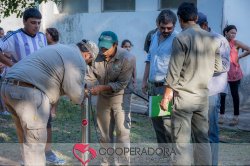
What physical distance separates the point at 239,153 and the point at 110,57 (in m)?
2.41

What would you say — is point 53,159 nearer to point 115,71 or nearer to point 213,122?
point 115,71

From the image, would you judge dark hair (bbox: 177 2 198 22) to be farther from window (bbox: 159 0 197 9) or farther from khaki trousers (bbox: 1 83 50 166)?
window (bbox: 159 0 197 9)

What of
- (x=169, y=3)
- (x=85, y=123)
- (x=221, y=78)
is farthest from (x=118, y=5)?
(x=85, y=123)

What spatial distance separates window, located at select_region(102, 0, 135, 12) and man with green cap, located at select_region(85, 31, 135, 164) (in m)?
7.45

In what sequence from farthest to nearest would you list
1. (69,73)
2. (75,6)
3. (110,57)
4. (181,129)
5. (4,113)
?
1. (75,6)
2. (4,113)
3. (110,57)
4. (181,129)
5. (69,73)

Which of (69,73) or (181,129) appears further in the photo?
(181,129)

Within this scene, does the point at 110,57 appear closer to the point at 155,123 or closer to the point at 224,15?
the point at 155,123

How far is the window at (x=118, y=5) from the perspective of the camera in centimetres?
1334

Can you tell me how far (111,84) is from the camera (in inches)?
232

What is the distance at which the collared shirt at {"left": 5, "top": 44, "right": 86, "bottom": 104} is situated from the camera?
4.93 metres

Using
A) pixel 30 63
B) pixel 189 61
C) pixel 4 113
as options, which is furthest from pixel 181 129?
pixel 4 113

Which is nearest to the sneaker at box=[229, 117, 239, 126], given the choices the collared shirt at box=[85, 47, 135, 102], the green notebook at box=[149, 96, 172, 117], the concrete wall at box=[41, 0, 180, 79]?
the collared shirt at box=[85, 47, 135, 102]

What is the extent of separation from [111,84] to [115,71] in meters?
0.16

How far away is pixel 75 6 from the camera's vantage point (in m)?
14.4
